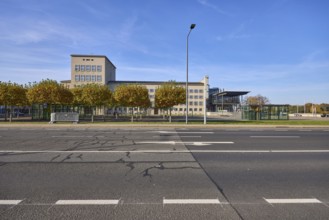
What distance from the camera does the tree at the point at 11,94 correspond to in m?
30.4

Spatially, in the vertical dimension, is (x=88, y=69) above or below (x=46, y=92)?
above

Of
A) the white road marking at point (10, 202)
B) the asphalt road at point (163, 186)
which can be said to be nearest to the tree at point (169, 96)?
the asphalt road at point (163, 186)

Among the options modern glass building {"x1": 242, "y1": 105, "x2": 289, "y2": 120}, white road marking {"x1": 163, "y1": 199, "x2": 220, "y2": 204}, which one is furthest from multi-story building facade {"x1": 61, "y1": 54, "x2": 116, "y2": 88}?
white road marking {"x1": 163, "y1": 199, "x2": 220, "y2": 204}

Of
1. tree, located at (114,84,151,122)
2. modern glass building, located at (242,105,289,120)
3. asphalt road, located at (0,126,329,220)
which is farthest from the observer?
modern glass building, located at (242,105,289,120)

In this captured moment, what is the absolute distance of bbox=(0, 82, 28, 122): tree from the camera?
3042cm

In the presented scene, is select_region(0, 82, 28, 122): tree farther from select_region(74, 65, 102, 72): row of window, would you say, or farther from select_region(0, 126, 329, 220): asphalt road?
select_region(74, 65, 102, 72): row of window

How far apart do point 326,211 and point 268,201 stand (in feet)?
2.96

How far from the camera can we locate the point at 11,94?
3089cm

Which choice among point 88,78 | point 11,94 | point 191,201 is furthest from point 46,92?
point 88,78

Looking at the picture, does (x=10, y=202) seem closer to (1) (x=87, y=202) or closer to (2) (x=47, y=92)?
(1) (x=87, y=202)

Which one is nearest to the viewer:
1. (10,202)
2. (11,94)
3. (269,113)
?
(10,202)

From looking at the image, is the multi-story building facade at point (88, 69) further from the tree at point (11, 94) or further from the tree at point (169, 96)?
the tree at point (169, 96)

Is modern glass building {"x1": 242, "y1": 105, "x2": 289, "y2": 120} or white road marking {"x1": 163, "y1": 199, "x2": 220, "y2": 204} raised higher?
modern glass building {"x1": 242, "y1": 105, "x2": 289, "y2": 120}

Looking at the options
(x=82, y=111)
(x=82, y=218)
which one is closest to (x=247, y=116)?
(x=82, y=111)
